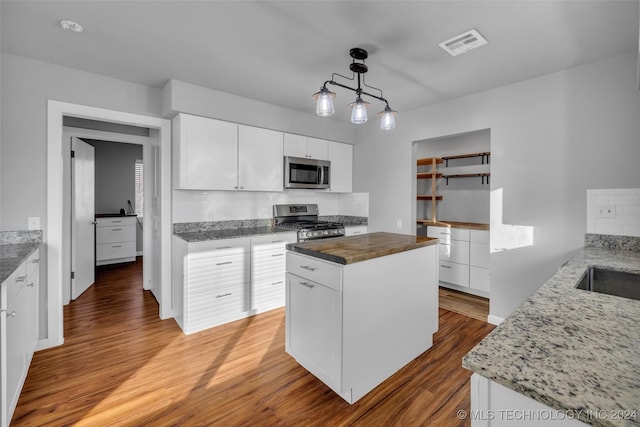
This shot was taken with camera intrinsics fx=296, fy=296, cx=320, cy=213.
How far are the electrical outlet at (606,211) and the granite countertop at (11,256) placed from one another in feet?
12.9

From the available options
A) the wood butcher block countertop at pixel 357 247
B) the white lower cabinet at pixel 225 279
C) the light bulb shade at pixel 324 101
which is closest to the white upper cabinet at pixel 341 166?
the white lower cabinet at pixel 225 279

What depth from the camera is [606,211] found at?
7.81 feet

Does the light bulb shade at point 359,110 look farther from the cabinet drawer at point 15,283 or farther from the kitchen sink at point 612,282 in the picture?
the cabinet drawer at point 15,283

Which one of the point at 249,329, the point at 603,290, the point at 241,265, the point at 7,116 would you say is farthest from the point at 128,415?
the point at 603,290

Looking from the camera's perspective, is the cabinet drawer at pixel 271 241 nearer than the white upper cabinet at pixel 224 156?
No

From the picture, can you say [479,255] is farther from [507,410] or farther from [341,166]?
[507,410]

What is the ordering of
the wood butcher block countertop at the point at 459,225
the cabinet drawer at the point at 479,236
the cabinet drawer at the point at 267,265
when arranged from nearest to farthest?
→ the cabinet drawer at the point at 267,265 → the cabinet drawer at the point at 479,236 → the wood butcher block countertop at the point at 459,225

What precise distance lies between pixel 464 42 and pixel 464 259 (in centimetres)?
265

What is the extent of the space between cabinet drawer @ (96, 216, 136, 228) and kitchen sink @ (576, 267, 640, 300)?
6.61m

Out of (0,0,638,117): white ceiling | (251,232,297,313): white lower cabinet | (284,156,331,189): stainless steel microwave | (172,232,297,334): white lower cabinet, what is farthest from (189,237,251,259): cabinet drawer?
(0,0,638,117): white ceiling

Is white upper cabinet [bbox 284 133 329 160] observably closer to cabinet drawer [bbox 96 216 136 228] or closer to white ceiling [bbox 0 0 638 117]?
white ceiling [bbox 0 0 638 117]

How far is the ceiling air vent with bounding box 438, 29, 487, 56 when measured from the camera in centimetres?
204

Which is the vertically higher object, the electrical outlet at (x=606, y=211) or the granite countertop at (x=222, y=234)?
the electrical outlet at (x=606, y=211)

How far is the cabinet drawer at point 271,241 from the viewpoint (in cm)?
323
